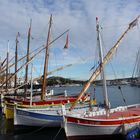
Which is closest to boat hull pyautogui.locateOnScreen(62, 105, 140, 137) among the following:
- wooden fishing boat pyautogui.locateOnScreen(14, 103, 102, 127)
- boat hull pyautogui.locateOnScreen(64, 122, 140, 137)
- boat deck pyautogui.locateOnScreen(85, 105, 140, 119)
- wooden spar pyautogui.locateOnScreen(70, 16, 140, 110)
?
boat hull pyautogui.locateOnScreen(64, 122, 140, 137)

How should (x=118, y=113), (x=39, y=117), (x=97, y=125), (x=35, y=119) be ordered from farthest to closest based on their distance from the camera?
(x=35, y=119) < (x=39, y=117) < (x=118, y=113) < (x=97, y=125)

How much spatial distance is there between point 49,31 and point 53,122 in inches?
635

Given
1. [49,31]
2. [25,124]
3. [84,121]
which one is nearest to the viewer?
[84,121]

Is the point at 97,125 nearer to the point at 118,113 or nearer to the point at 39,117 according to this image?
the point at 118,113

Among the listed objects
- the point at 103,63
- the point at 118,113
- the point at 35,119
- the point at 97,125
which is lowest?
the point at 35,119

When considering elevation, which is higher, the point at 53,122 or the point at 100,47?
the point at 100,47

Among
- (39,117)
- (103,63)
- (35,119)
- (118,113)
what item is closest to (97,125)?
(118,113)

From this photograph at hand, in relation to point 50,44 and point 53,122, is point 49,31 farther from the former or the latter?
point 53,122

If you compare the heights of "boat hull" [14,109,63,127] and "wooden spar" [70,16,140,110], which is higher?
"wooden spar" [70,16,140,110]

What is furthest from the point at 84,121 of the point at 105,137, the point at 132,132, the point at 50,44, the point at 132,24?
the point at 50,44

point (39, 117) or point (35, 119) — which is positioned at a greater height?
point (39, 117)

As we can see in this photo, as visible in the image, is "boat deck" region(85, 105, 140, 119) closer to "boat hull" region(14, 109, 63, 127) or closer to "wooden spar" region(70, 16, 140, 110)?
"wooden spar" region(70, 16, 140, 110)

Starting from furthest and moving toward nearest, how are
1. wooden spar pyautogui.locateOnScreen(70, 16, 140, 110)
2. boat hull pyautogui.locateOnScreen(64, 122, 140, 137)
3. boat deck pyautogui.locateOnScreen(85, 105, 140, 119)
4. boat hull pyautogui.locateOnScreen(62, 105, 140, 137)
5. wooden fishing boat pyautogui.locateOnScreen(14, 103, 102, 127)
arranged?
wooden fishing boat pyautogui.locateOnScreen(14, 103, 102, 127)
wooden spar pyautogui.locateOnScreen(70, 16, 140, 110)
boat deck pyautogui.locateOnScreen(85, 105, 140, 119)
boat hull pyautogui.locateOnScreen(64, 122, 140, 137)
boat hull pyautogui.locateOnScreen(62, 105, 140, 137)

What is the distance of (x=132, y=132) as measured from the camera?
20469 mm
